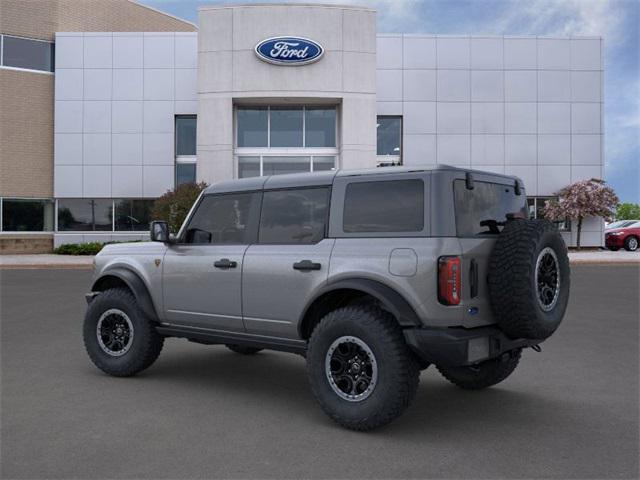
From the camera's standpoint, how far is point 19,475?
3.68 metres

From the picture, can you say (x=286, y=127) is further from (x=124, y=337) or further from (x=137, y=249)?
(x=124, y=337)

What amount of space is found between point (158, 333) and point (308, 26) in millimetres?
23866

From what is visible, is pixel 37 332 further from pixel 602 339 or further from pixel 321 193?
pixel 602 339

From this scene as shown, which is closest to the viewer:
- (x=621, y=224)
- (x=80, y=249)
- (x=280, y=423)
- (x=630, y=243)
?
(x=280, y=423)

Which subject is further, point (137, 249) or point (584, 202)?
point (584, 202)

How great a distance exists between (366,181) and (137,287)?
2.78 m

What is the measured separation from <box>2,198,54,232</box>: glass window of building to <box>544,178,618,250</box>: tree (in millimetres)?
24973

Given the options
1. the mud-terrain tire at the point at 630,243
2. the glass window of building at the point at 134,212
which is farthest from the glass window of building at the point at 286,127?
the mud-terrain tire at the point at 630,243

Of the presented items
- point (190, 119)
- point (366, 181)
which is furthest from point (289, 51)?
point (366, 181)

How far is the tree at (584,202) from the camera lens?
2895cm

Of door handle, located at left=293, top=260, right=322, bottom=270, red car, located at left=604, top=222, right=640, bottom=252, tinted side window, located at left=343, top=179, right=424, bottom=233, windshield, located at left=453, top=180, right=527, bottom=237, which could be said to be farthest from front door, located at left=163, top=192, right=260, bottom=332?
red car, located at left=604, top=222, right=640, bottom=252

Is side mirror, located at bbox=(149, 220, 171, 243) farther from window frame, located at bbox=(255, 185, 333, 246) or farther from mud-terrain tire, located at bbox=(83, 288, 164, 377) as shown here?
window frame, located at bbox=(255, 185, 333, 246)

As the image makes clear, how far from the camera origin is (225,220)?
580 centimetres

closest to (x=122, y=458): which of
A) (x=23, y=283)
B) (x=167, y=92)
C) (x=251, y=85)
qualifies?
(x=23, y=283)
